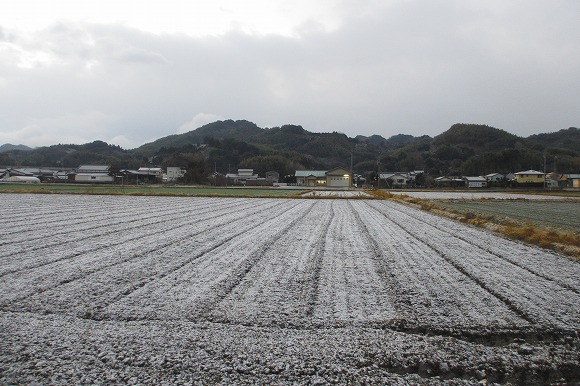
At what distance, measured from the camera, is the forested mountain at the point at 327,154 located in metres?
101

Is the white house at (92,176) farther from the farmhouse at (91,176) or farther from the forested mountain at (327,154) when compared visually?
the forested mountain at (327,154)

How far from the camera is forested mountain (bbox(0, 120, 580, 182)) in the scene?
101 m

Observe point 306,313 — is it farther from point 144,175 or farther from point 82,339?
point 144,175

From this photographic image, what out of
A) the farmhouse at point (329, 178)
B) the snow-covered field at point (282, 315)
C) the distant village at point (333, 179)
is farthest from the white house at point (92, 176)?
the snow-covered field at point (282, 315)

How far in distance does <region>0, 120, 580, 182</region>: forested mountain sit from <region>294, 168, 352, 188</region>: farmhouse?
3953 millimetres

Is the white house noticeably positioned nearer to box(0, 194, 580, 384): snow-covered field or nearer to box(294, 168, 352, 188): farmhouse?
box(294, 168, 352, 188): farmhouse

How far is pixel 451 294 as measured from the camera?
16.1 ft

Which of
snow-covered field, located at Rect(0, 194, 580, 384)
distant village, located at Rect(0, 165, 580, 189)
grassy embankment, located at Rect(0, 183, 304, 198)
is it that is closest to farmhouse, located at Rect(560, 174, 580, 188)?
distant village, located at Rect(0, 165, 580, 189)

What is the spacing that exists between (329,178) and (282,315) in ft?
248

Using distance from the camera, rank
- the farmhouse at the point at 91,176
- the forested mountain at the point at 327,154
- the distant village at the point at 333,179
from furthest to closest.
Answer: the forested mountain at the point at 327,154 → the farmhouse at the point at 91,176 → the distant village at the point at 333,179

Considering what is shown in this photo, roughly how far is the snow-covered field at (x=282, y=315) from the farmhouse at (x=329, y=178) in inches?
2710

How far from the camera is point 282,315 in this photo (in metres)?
4.09

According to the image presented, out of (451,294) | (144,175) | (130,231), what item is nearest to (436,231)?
(451,294)

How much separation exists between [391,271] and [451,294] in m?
1.34
